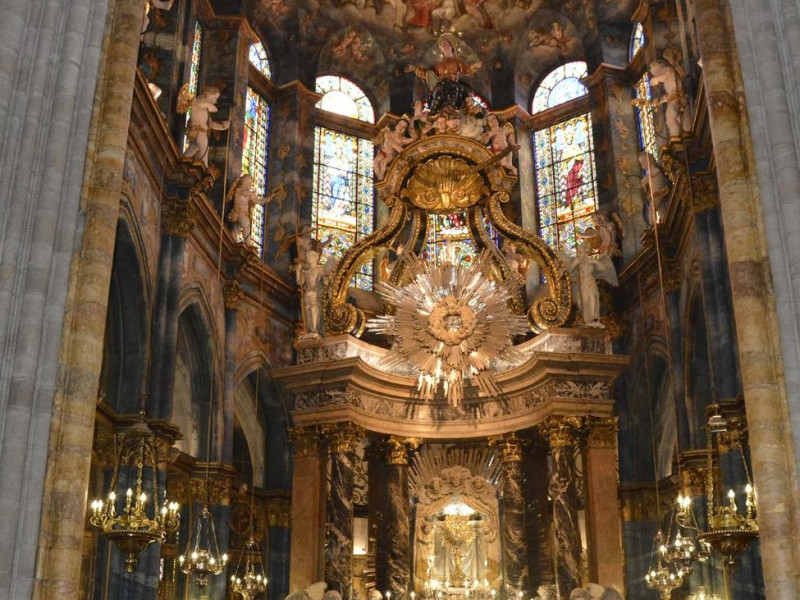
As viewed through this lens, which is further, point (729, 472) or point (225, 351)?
point (225, 351)

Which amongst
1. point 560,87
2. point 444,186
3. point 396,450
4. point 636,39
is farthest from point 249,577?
point 636,39

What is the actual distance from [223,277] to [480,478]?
5580 millimetres

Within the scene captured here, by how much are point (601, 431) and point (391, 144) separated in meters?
5.47

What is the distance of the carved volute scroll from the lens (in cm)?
Answer: 1570

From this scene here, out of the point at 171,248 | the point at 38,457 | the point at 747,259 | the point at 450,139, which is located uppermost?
the point at 450,139

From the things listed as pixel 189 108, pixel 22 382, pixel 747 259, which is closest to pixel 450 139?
pixel 189 108

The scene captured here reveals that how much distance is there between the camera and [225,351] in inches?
690

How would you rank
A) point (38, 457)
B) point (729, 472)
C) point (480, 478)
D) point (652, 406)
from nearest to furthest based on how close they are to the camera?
1. point (38, 457)
2. point (729, 472)
3. point (480, 478)
4. point (652, 406)

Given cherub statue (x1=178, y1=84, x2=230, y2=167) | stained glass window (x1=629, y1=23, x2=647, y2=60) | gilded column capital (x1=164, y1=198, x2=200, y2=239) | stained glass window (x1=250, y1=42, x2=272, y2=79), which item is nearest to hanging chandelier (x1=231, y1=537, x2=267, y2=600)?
gilded column capital (x1=164, y1=198, x2=200, y2=239)

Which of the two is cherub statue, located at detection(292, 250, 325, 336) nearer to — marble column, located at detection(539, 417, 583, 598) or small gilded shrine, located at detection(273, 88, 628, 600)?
small gilded shrine, located at detection(273, 88, 628, 600)

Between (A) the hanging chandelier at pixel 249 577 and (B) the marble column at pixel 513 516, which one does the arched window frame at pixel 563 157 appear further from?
(A) the hanging chandelier at pixel 249 577

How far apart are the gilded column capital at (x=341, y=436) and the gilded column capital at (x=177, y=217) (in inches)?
146

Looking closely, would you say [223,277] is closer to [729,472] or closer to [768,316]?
[729,472]

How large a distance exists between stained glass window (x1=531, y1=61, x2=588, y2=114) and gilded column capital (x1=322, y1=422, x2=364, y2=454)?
9.58m
